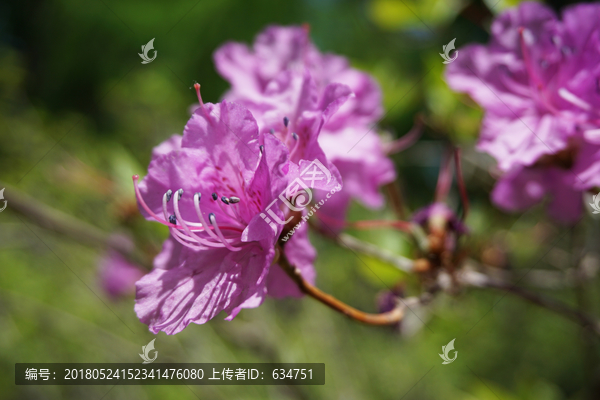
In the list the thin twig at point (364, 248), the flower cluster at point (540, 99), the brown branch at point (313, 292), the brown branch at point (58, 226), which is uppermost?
the flower cluster at point (540, 99)

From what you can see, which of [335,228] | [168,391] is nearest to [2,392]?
[168,391]

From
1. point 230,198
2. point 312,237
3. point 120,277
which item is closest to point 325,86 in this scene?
point 230,198

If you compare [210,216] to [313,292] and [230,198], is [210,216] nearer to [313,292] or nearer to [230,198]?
[230,198]

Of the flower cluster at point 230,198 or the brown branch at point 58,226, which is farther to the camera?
the brown branch at point 58,226

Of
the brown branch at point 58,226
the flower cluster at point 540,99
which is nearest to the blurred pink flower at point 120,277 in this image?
the brown branch at point 58,226

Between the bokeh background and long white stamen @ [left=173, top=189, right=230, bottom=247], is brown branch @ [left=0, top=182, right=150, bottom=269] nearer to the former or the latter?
the bokeh background

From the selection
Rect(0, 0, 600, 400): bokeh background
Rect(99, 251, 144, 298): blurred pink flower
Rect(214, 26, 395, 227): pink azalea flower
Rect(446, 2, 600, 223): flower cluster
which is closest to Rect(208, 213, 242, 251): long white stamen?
Rect(214, 26, 395, 227): pink azalea flower

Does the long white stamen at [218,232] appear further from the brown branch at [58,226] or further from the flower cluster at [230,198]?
the brown branch at [58,226]

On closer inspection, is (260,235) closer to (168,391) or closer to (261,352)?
(261,352)
